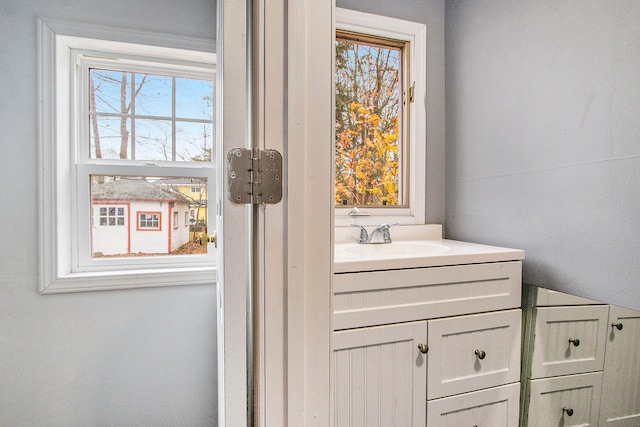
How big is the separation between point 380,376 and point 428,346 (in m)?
0.20

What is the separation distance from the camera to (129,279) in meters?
1.43

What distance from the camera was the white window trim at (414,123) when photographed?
5.72 feet

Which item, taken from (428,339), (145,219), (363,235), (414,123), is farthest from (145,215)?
(414,123)

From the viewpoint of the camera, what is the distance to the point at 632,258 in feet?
3.48

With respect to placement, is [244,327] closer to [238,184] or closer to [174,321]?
[238,184]

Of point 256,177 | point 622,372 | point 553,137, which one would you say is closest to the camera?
point 256,177

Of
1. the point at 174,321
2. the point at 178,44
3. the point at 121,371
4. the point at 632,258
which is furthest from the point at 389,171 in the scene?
the point at 121,371

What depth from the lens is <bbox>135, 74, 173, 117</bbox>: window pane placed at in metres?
1.54

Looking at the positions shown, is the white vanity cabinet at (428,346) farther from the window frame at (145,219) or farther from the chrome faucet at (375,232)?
the window frame at (145,219)

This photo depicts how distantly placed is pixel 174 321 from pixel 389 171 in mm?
1270

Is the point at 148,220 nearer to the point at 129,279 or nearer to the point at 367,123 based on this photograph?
the point at 129,279

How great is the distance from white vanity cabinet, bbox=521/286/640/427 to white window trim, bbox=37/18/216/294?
1.35 metres

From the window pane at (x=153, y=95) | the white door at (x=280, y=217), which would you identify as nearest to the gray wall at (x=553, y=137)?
the white door at (x=280, y=217)

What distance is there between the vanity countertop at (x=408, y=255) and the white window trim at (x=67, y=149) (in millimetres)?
665
